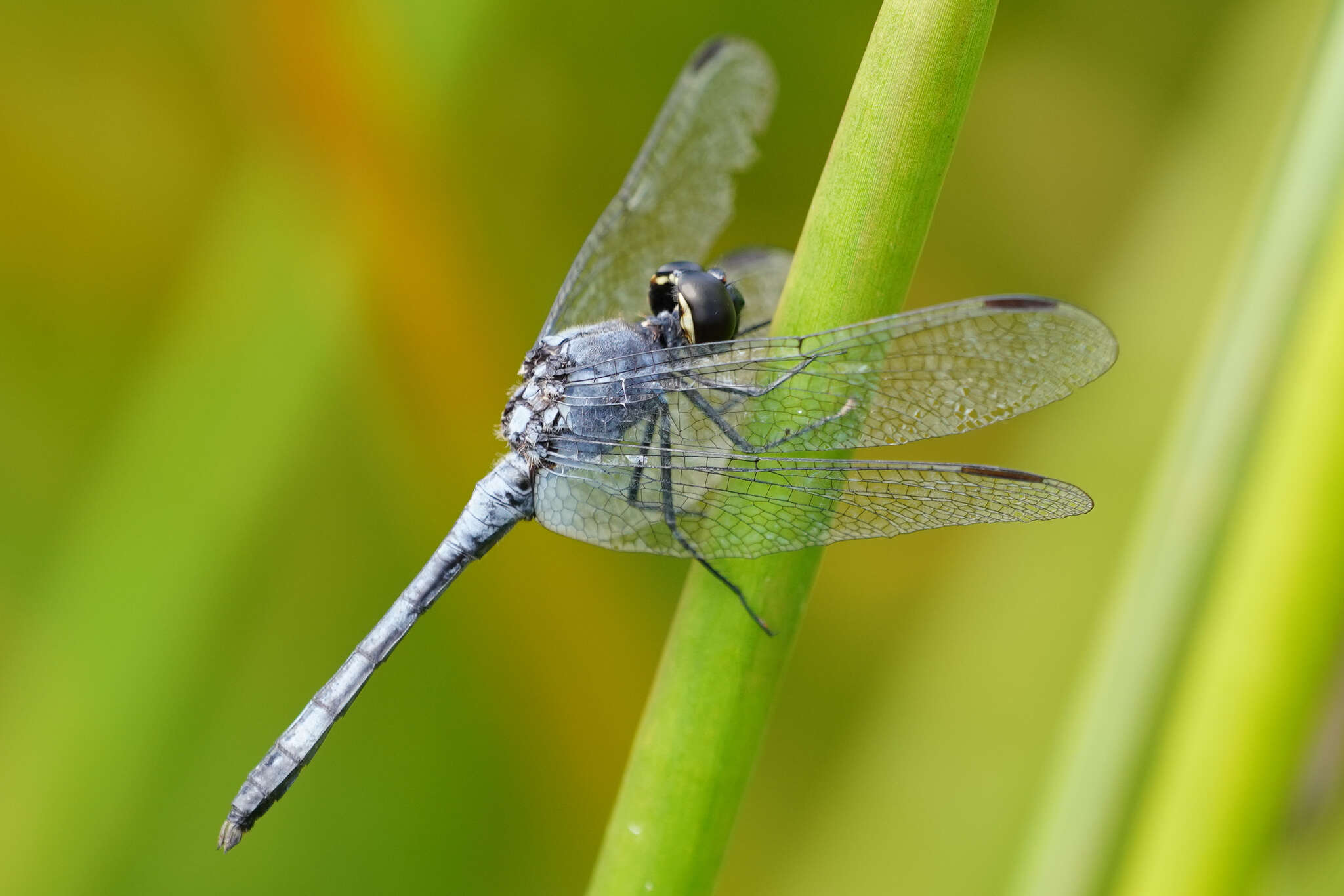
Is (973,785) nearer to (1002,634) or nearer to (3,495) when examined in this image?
(1002,634)

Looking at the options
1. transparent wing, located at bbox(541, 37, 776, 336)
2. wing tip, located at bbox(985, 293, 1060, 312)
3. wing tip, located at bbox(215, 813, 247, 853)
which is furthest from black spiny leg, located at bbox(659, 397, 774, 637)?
wing tip, located at bbox(215, 813, 247, 853)

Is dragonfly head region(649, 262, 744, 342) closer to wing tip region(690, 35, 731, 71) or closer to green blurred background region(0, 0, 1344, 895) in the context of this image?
wing tip region(690, 35, 731, 71)

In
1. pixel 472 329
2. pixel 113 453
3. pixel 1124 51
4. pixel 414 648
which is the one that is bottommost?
pixel 414 648

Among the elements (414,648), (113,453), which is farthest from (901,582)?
(113,453)

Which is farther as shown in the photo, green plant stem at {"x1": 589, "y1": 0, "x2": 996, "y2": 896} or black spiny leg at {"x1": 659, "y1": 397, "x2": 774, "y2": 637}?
black spiny leg at {"x1": 659, "y1": 397, "x2": 774, "y2": 637}

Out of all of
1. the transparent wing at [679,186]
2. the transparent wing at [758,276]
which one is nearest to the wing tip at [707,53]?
the transparent wing at [679,186]
